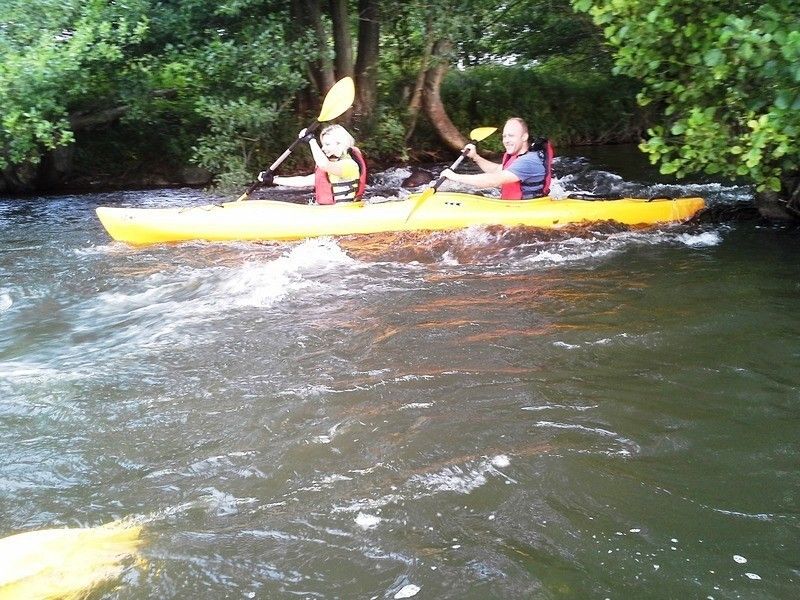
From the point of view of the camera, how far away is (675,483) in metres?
2.34

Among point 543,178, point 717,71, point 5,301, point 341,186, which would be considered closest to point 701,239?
point 543,178

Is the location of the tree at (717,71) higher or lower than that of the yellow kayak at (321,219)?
higher

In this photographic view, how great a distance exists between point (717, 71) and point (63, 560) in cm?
382

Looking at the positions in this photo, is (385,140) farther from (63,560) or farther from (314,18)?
(63,560)

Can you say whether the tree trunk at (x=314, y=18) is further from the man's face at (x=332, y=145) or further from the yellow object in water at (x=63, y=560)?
the yellow object in water at (x=63, y=560)

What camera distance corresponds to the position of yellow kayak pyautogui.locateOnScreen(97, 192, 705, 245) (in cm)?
582

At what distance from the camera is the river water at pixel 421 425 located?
204 centimetres

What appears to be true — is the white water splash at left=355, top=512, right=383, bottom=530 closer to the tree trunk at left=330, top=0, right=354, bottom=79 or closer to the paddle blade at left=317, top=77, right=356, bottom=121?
the paddle blade at left=317, top=77, right=356, bottom=121

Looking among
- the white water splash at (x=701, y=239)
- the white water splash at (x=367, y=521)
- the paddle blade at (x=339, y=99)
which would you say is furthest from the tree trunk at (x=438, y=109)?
the white water splash at (x=367, y=521)

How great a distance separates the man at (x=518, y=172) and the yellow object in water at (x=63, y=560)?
168 inches

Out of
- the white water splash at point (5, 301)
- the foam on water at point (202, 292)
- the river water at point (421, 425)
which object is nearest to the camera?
the river water at point (421, 425)

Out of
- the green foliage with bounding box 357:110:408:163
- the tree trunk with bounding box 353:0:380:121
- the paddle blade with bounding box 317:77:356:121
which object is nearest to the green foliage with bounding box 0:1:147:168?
the paddle blade with bounding box 317:77:356:121

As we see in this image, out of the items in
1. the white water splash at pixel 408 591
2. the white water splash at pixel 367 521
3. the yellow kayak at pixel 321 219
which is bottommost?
the white water splash at pixel 408 591

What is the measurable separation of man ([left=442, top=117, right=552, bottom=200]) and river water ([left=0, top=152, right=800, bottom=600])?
1068mm
